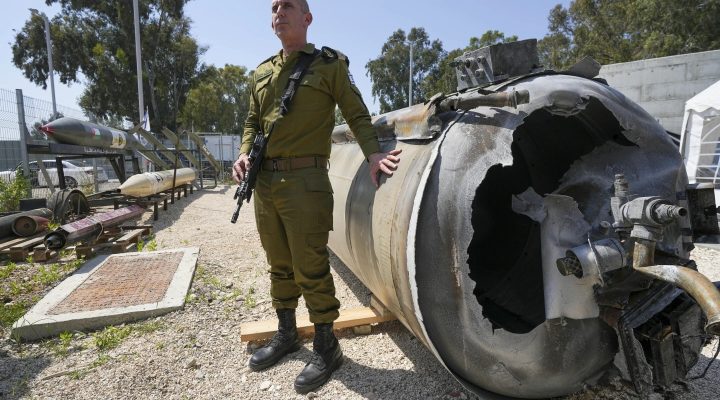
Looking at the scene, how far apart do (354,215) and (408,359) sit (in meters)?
0.93

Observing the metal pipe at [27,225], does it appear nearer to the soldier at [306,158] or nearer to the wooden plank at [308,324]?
the wooden plank at [308,324]

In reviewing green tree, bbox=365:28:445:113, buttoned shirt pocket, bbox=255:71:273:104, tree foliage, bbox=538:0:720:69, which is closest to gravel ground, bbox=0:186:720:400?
buttoned shirt pocket, bbox=255:71:273:104

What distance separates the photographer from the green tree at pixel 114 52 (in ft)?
89.6

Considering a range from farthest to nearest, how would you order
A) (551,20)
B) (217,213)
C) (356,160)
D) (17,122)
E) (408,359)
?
(551,20) → (217,213) → (17,122) → (356,160) → (408,359)

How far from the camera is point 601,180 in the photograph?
188cm

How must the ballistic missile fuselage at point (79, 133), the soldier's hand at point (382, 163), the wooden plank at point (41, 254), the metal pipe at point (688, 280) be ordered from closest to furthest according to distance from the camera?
the metal pipe at point (688, 280) → the soldier's hand at point (382, 163) → the wooden plank at point (41, 254) → the ballistic missile fuselage at point (79, 133)

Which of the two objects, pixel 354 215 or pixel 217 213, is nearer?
pixel 354 215

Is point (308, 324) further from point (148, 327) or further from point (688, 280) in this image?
point (688, 280)

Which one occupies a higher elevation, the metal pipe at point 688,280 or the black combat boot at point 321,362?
the metal pipe at point 688,280

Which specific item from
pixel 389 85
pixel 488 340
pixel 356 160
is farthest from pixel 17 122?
pixel 389 85

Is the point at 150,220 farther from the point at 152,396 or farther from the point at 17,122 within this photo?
the point at 152,396

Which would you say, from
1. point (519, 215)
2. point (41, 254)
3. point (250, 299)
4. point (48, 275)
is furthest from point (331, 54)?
point (41, 254)

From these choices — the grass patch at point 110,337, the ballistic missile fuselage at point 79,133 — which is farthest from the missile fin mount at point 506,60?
the ballistic missile fuselage at point 79,133

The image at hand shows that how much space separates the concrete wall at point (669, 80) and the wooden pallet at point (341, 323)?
8.25m
